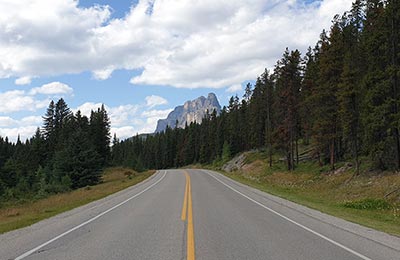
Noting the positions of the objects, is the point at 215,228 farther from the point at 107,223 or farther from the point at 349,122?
the point at 349,122

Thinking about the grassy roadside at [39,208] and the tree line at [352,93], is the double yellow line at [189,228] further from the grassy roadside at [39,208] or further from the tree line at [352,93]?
the tree line at [352,93]

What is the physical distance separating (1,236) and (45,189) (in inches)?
1144

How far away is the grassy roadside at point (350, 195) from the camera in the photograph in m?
13.8

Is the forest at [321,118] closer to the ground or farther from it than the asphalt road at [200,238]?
farther from it

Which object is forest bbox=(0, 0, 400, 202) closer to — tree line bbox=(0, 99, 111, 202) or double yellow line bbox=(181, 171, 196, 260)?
tree line bbox=(0, 99, 111, 202)

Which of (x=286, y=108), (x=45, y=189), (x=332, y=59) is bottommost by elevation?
(x=45, y=189)

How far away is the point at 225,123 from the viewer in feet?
340

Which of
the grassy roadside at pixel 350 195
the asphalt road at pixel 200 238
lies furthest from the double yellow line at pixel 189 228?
the grassy roadside at pixel 350 195

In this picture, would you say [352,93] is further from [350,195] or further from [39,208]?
[39,208]

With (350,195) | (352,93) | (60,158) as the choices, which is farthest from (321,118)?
(60,158)

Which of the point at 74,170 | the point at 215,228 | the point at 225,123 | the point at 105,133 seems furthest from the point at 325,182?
the point at 225,123

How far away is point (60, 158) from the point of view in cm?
4903

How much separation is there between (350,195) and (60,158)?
3818 centimetres

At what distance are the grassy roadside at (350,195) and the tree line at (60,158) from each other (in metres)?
23.7
